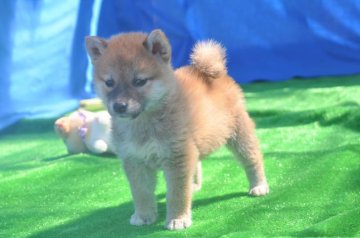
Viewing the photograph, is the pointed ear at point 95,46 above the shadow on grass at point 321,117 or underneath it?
above

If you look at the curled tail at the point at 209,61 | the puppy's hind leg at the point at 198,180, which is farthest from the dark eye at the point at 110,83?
the puppy's hind leg at the point at 198,180

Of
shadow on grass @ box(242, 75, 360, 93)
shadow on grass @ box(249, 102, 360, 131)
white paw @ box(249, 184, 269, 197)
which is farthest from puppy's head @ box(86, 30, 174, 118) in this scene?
shadow on grass @ box(242, 75, 360, 93)

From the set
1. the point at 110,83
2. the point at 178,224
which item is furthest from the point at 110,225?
the point at 110,83

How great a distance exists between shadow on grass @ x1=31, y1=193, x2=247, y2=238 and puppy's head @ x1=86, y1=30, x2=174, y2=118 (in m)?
0.54

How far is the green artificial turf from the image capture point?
9.27ft

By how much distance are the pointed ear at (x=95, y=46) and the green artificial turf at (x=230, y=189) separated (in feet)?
2.60

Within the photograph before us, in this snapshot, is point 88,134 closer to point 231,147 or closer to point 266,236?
point 231,147

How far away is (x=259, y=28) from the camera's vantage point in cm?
708

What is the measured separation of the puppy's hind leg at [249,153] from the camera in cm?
328

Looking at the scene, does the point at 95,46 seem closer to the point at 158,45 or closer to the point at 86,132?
the point at 158,45

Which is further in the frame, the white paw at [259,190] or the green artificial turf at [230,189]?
the white paw at [259,190]

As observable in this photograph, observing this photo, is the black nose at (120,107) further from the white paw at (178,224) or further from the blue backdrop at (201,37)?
the blue backdrop at (201,37)

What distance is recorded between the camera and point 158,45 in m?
2.88

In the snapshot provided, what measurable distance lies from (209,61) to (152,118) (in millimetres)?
551
